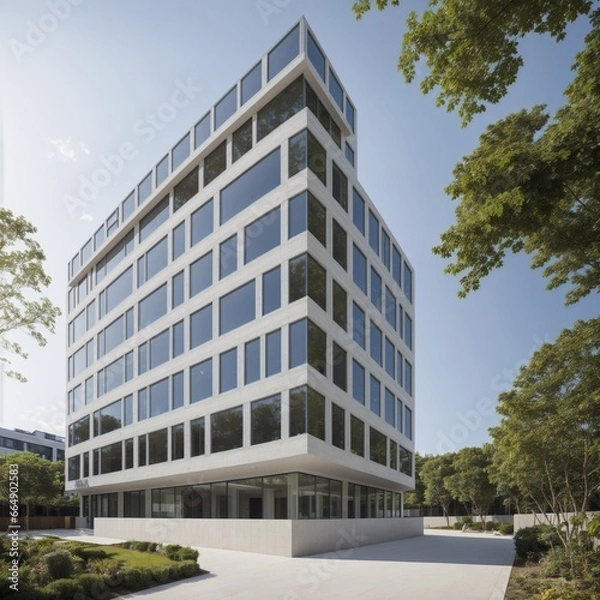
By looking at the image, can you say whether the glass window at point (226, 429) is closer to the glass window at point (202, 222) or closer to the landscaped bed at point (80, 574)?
the landscaped bed at point (80, 574)

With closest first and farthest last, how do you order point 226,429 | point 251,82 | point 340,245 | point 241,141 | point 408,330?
point 226,429 < point 340,245 < point 251,82 < point 241,141 < point 408,330

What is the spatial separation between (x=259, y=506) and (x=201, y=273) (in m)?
15.2

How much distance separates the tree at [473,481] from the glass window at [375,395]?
1029 inches

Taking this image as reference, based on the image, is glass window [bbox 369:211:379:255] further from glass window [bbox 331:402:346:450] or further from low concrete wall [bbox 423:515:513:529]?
low concrete wall [bbox 423:515:513:529]

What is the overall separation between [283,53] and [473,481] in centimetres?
4928

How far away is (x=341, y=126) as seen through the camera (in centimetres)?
3594

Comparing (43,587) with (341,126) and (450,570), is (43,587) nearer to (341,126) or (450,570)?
(450,570)

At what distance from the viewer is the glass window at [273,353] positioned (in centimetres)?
2895

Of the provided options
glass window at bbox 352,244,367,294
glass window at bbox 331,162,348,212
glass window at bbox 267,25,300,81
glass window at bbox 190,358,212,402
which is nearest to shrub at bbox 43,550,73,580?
glass window at bbox 190,358,212,402

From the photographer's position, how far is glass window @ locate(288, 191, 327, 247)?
28.9m

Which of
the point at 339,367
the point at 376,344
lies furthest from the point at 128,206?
the point at 339,367

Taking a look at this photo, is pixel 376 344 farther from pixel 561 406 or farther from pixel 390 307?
pixel 561 406

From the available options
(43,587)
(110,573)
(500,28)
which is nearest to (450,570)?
(110,573)

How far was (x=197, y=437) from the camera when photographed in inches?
1344
